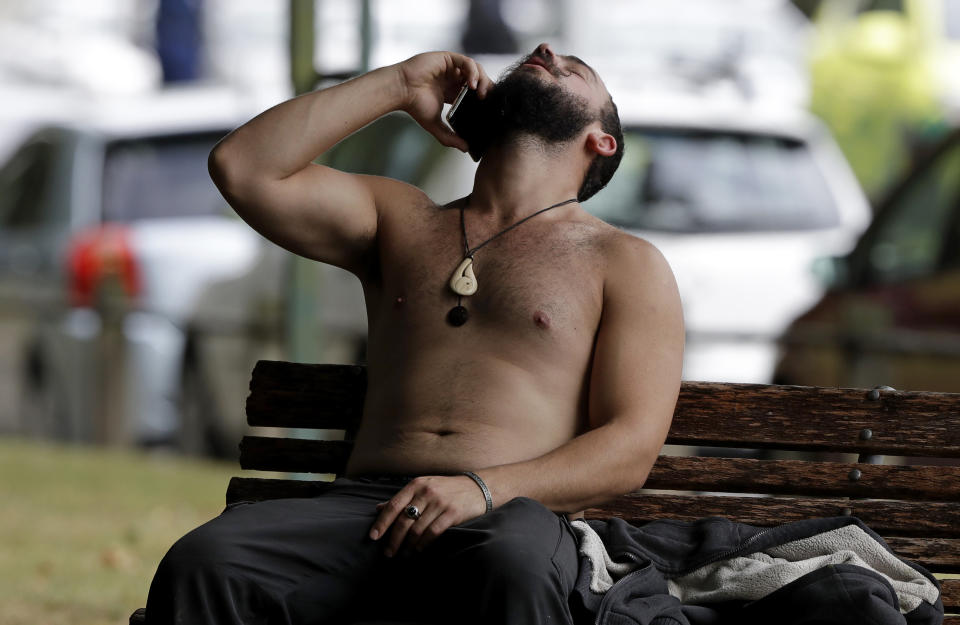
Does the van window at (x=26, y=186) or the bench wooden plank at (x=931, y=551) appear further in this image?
the van window at (x=26, y=186)

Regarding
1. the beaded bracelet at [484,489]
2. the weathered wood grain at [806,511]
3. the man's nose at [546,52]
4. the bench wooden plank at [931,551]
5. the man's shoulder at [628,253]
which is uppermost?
the man's nose at [546,52]

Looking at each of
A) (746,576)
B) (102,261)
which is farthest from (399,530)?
(102,261)

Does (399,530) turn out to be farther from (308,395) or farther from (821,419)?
(821,419)

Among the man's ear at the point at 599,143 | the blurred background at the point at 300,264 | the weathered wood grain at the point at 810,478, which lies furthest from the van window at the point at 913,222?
the man's ear at the point at 599,143

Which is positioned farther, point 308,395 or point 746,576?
point 308,395

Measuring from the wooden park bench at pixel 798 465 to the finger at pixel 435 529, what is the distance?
0.66m

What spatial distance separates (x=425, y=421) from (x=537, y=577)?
0.61 m

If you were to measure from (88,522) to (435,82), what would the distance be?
4.35m

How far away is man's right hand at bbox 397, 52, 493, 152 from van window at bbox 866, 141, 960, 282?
447cm

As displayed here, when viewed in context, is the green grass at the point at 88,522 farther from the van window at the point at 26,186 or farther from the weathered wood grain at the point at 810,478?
the weathered wood grain at the point at 810,478

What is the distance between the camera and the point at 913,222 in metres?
8.43

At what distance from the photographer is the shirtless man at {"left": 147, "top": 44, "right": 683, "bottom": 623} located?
3.34 metres

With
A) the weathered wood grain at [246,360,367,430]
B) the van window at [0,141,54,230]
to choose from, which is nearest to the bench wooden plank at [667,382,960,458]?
the weathered wood grain at [246,360,367,430]

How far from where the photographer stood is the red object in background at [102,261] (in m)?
9.26
